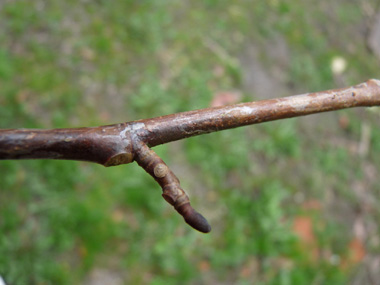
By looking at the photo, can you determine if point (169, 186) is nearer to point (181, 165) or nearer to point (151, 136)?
point (151, 136)

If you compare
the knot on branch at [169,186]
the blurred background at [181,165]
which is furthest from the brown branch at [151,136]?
the blurred background at [181,165]

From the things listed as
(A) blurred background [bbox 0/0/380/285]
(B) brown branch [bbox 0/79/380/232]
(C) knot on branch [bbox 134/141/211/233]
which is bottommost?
(C) knot on branch [bbox 134/141/211/233]

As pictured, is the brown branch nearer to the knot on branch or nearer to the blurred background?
the knot on branch

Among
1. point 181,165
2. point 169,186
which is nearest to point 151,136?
point 169,186

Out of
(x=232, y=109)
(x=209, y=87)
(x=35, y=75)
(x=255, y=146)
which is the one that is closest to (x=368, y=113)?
(x=255, y=146)

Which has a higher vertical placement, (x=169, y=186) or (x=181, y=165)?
(x=181, y=165)

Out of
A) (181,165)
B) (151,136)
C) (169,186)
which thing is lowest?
(169,186)

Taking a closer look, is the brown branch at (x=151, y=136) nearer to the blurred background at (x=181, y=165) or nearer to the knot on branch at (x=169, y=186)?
the knot on branch at (x=169, y=186)

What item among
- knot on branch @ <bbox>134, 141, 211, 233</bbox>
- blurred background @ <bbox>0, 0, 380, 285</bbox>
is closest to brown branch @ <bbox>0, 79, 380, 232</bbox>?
knot on branch @ <bbox>134, 141, 211, 233</bbox>
